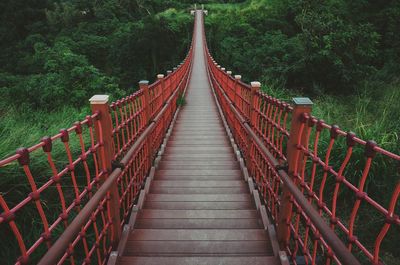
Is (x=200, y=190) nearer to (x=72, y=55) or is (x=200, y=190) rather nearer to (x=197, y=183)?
(x=197, y=183)

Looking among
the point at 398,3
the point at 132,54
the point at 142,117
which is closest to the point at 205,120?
the point at 142,117

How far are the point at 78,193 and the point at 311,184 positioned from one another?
1798 millimetres

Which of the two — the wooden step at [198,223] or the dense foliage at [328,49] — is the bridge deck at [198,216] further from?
the dense foliage at [328,49]

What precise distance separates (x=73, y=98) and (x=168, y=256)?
1051cm

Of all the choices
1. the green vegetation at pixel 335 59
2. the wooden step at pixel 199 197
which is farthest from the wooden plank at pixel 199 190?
the green vegetation at pixel 335 59

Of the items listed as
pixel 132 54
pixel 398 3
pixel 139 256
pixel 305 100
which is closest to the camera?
pixel 305 100

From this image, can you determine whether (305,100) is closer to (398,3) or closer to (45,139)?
(45,139)

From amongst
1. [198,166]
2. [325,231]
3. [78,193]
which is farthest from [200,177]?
[325,231]

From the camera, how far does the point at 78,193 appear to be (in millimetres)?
2205

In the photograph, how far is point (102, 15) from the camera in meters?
34.3

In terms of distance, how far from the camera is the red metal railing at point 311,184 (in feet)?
5.53

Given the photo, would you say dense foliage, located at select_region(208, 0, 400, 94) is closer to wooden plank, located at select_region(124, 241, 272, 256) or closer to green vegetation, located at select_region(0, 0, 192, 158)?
green vegetation, located at select_region(0, 0, 192, 158)

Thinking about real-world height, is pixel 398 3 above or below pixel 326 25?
above

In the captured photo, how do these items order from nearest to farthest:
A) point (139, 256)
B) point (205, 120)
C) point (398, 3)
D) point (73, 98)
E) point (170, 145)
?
point (139, 256) < point (170, 145) < point (205, 120) < point (73, 98) < point (398, 3)
